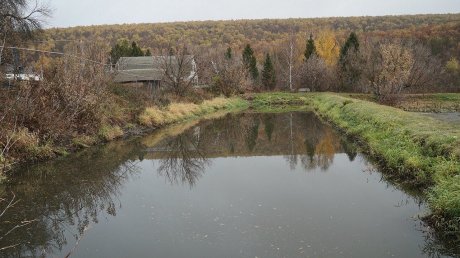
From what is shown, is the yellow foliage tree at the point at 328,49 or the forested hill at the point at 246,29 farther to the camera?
the forested hill at the point at 246,29

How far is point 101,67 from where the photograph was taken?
20.2m

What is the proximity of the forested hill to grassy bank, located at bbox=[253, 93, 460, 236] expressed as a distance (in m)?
69.4

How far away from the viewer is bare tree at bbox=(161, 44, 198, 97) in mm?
30891


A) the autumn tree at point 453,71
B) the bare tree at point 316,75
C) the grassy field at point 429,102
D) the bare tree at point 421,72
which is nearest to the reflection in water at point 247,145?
the grassy field at point 429,102

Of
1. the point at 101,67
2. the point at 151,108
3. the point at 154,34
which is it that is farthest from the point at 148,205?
the point at 154,34

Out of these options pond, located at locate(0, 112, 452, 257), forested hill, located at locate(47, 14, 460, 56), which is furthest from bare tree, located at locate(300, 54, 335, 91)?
forested hill, located at locate(47, 14, 460, 56)

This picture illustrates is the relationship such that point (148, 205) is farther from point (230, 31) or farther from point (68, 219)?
point (230, 31)

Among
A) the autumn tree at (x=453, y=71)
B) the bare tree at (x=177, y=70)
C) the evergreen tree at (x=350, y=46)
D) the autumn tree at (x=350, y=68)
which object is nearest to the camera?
the bare tree at (x=177, y=70)

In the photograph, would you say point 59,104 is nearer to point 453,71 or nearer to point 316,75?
point 316,75

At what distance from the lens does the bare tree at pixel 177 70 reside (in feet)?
101

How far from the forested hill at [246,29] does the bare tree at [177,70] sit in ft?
169

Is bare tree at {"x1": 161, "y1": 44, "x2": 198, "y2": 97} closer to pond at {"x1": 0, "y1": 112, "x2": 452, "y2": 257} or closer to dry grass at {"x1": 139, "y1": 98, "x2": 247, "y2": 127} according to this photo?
dry grass at {"x1": 139, "y1": 98, "x2": 247, "y2": 127}

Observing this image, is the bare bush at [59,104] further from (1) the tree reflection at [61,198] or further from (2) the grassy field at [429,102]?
(2) the grassy field at [429,102]

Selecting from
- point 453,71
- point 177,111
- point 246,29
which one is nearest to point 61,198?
point 177,111
